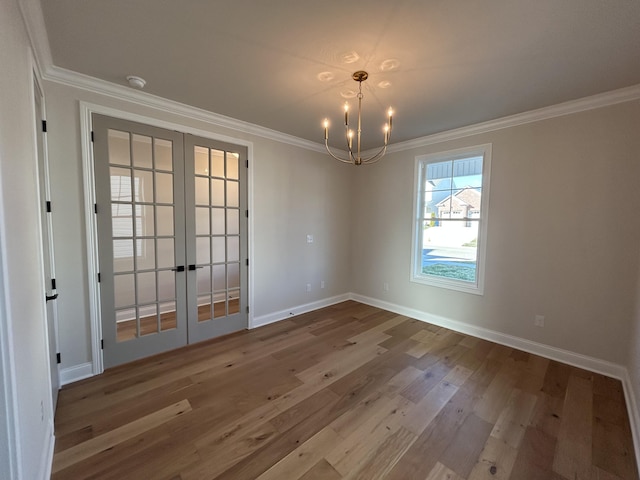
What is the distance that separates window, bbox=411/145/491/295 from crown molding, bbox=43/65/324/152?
213 cm

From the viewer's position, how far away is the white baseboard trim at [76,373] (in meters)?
2.44

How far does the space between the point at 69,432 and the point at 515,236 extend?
14.7 ft

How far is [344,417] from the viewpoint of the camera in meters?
2.08

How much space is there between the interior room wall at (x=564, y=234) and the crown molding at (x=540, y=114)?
0.05 m

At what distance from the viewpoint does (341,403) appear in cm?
223

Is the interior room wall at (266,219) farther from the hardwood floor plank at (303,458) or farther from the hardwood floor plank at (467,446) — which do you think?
the hardwood floor plank at (467,446)

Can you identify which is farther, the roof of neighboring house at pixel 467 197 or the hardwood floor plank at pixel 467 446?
the roof of neighboring house at pixel 467 197

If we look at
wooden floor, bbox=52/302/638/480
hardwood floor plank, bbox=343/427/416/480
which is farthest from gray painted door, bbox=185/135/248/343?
hardwood floor plank, bbox=343/427/416/480

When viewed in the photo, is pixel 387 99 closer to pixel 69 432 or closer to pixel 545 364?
pixel 545 364

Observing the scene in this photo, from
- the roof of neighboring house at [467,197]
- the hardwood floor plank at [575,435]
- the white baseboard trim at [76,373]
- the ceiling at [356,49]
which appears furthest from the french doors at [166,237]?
the hardwood floor plank at [575,435]

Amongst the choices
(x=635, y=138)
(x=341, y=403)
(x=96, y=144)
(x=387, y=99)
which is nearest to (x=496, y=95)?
(x=387, y=99)

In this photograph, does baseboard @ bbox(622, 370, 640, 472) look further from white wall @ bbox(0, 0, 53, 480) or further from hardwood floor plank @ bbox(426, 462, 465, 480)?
white wall @ bbox(0, 0, 53, 480)

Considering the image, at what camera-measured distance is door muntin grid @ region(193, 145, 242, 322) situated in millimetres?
3261

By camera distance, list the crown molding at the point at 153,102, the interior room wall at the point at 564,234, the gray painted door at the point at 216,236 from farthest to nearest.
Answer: the gray painted door at the point at 216,236 < the interior room wall at the point at 564,234 < the crown molding at the point at 153,102
